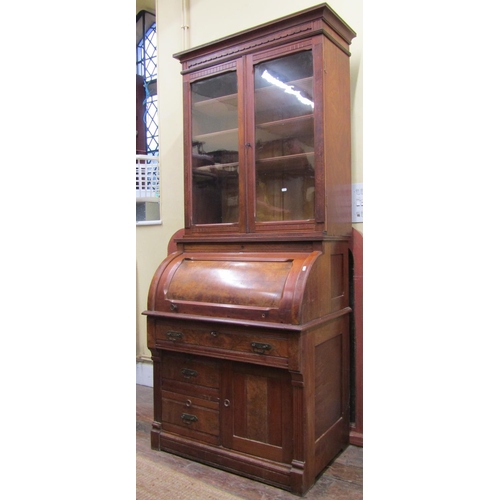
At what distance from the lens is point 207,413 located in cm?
210

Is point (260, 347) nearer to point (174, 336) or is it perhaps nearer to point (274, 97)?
point (174, 336)

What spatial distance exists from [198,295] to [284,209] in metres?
0.61

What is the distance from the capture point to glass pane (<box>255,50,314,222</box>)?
2094 millimetres

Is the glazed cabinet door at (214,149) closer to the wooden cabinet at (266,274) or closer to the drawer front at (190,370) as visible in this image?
the wooden cabinet at (266,274)

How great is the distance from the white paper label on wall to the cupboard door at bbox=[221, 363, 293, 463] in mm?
919

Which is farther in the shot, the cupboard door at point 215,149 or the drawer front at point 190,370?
the cupboard door at point 215,149

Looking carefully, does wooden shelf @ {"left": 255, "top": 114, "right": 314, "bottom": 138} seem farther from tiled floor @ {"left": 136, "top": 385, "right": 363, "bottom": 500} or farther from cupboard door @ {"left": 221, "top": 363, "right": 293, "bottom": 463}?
tiled floor @ {"left": 136, "top": 385, "right": 363, "bottom": 500}

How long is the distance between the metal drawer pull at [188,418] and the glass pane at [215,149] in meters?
1.00

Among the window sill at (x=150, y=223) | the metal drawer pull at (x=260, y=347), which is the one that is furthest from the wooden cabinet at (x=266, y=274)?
the window sill at (x=150, y=223)

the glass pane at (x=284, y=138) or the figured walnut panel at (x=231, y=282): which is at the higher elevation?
the glass pane at (x=284, y=138)

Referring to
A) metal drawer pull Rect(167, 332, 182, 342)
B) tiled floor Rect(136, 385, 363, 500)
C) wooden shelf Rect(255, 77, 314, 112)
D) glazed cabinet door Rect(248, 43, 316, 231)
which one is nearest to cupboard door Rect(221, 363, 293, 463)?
tiled floor Rect(136, 385, 363, 500)

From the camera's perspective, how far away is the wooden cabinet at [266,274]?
6.15 feet

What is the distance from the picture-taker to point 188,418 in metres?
2.15
